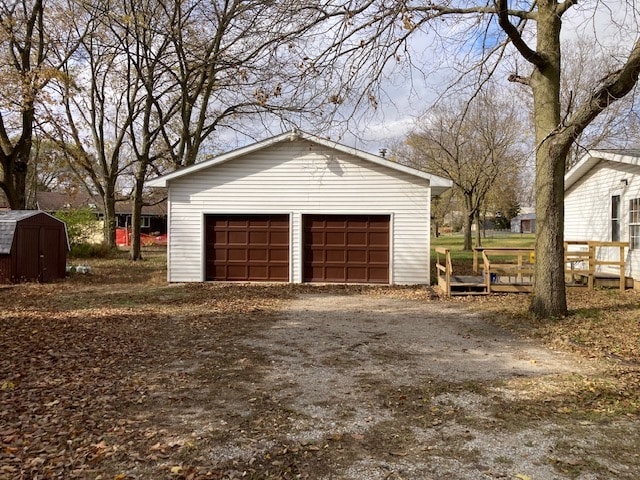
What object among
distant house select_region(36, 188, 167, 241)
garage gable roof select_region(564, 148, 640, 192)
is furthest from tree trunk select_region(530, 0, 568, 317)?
distant house select_region(36, 188, 167, 241)

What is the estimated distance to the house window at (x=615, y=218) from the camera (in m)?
13.8

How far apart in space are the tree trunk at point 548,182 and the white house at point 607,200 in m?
3.23

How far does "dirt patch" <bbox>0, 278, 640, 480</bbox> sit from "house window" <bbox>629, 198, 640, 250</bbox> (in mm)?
6736

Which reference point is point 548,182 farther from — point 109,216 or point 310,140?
point 109,216

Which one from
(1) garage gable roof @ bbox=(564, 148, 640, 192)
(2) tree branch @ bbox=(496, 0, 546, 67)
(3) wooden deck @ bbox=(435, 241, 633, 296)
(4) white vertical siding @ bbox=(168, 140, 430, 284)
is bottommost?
(3) wooden deck @ bbox=(435, 241, 633, 296)

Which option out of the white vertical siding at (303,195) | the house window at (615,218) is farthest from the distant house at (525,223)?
the white vertical siding at (303,195)

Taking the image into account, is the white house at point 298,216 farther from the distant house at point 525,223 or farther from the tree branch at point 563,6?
the distant house at point 525,223

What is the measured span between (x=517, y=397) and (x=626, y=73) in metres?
5.79

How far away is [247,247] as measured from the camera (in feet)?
48.9

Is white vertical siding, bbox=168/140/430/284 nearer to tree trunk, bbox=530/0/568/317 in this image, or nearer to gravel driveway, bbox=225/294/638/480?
tree trunk, bbox=530/0/568/317

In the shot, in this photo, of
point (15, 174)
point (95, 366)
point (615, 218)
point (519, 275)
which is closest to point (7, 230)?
point (15, 174)

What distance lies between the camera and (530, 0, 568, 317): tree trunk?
347 inches

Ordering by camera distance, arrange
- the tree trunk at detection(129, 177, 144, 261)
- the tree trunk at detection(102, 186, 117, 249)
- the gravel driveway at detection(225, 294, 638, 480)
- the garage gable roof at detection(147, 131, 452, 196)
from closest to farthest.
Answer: the gravel driveway at detection(225, 294, 638, 480) → the garage gable roof at detection(147, 131, 452, 196) → the tree trunk at detection(129, 177, 144, 261) → the tree trunk at detection(102, 186, 117, 249)

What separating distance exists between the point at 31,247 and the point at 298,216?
822 cm
